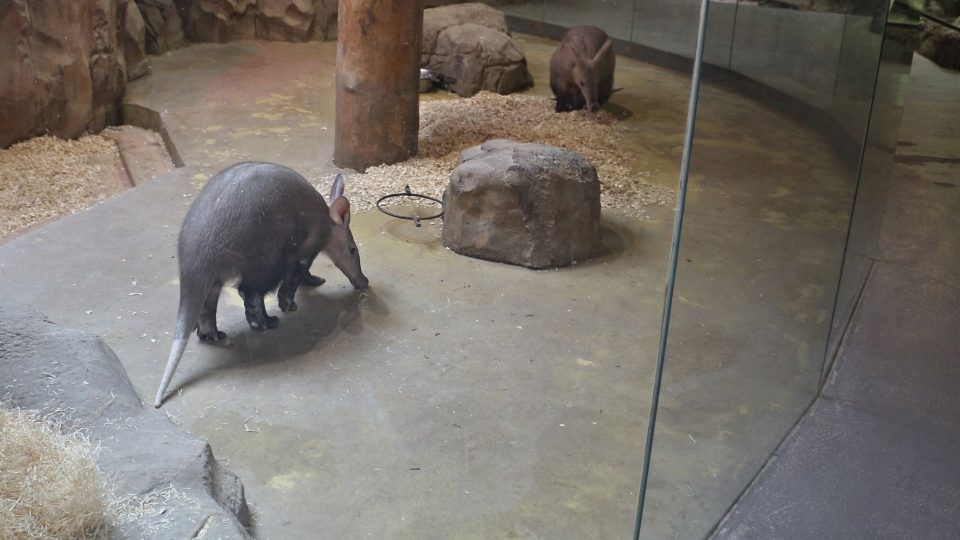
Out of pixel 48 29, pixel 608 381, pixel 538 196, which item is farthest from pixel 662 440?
pixel 48 29

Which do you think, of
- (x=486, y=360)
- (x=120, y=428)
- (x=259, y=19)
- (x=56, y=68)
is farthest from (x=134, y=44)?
(x=120, y=428)

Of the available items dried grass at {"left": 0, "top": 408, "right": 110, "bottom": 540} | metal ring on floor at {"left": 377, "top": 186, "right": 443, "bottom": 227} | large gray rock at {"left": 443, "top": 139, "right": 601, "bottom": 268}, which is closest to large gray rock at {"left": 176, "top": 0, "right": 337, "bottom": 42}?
metal ring on floor at {"left": 377, "top": 186, "right": 443, "bottom": 227}

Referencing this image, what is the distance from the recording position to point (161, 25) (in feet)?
29.1

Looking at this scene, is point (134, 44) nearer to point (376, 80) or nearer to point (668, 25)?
Answer: point (376, 80)

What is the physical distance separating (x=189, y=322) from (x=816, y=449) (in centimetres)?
238

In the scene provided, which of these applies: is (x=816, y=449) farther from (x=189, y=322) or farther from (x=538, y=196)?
(x=189, y=322)

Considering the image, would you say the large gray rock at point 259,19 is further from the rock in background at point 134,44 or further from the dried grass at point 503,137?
the dried grass at point 503,137

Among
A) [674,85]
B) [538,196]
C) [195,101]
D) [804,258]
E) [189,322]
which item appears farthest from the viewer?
[674,85]

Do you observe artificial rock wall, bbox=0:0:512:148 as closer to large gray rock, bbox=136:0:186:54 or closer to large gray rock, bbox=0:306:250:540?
large gray rock, bbox=136:0:186:54

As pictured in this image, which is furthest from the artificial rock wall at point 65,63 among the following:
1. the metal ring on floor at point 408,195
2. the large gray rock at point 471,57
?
the metal ring on floor at point 408,195

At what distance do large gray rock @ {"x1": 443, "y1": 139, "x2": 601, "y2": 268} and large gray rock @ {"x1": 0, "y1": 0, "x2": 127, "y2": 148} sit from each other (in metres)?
3.30

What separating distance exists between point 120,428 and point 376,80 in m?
3.53

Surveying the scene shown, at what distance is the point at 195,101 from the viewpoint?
7379 millimetres

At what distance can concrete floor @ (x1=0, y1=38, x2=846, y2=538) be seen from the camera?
2.64 metres
